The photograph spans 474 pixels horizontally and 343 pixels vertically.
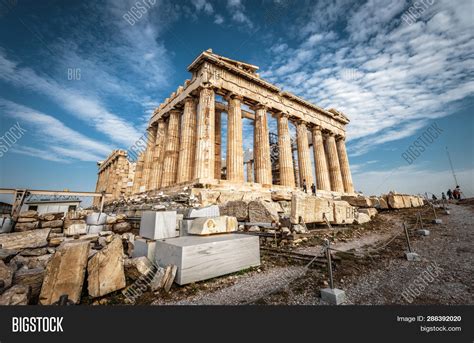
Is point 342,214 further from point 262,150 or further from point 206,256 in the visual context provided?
point 262,150

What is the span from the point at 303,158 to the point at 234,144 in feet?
28.7

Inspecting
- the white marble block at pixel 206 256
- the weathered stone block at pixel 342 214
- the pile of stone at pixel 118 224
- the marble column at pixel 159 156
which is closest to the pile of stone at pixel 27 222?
the pile of stone at pixel 118 224

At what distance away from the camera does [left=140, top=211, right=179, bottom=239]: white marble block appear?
413cm

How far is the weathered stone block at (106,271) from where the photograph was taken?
2.84m

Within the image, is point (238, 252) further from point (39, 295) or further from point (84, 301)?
point (39, 295)

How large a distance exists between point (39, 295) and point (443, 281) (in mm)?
6226

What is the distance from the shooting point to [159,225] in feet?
13.7

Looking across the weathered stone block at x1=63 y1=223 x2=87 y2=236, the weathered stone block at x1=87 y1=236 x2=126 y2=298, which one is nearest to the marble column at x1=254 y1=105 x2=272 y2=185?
the weathered stone block at x1=63 y1=223 x2=87 y2=236

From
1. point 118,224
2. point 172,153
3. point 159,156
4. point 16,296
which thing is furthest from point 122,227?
point 159,156

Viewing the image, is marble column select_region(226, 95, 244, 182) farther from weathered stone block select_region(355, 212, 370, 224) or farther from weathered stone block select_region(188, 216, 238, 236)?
weathered stone block select_region(188, 216, 238, 236)

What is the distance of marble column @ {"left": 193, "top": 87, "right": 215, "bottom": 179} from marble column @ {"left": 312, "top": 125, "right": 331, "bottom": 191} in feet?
43.5

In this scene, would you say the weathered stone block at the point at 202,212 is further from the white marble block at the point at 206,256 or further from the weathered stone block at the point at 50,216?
the weathered stone block at the point at 50,216

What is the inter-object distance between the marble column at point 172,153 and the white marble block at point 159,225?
12.3m

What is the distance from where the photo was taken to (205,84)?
48.5ft
